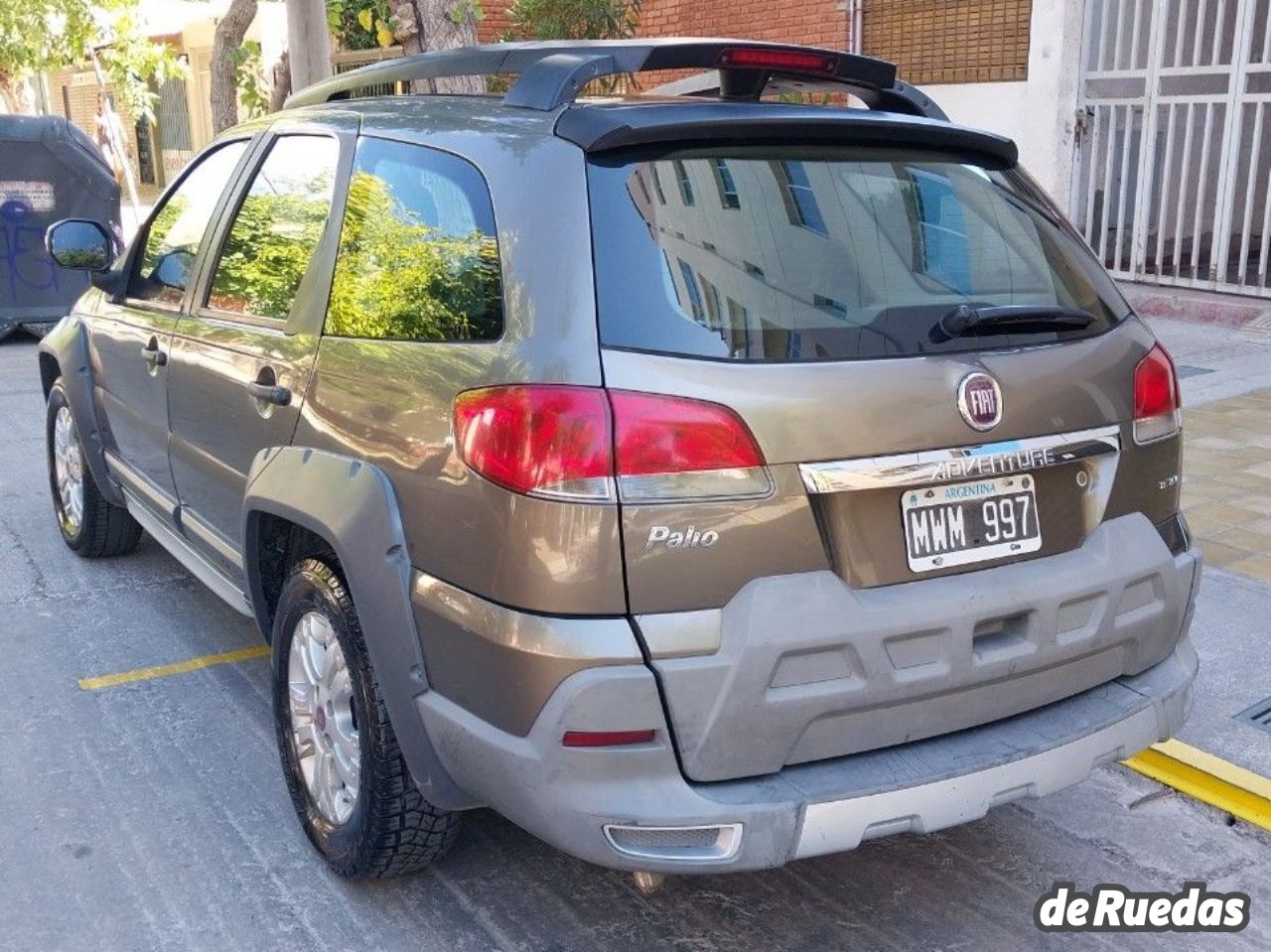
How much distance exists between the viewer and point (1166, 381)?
304 cm

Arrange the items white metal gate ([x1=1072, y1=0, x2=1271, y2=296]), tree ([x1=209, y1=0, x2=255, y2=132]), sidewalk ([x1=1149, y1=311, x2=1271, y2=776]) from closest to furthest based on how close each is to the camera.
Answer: sidewalk ([x1=1149, y1=311, x2=1271, y2=776]) → white metal gate ([x1=1072, y1=0, x2=1271, y2=296]) → tree ([x1=209, y1=0, x2=255, y2=132])

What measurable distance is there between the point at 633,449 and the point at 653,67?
1014 mm

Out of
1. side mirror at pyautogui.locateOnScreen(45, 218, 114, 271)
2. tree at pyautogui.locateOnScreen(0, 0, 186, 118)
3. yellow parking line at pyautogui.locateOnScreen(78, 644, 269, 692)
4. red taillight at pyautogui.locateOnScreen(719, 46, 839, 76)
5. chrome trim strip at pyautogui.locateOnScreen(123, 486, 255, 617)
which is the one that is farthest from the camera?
tree at pyautogui.locateOnScreen(0, 0, 186, 118)

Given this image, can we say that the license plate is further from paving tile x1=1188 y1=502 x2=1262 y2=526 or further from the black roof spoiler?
paving tile x1=1188 y1=502 x2=1262 y2=526

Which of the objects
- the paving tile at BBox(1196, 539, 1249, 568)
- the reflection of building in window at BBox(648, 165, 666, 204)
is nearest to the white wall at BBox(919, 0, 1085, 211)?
the paving tile at BBox(1196, 539, 1249, 568)

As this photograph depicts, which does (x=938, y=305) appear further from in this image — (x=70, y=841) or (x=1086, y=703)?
(x=70, y=841)

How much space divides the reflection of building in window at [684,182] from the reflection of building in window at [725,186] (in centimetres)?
6

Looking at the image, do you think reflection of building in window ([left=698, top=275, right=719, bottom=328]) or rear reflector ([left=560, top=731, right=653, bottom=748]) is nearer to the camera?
rear reflector ([left=560, top=731, right=653, bottom=748])

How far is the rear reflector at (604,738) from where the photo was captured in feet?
7.81

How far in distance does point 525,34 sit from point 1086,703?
1000 centimetres

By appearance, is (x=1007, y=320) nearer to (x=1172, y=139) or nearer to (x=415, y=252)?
(x=415, y=252)

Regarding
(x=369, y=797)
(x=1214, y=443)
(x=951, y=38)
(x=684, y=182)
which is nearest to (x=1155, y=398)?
(x=684, y=182)

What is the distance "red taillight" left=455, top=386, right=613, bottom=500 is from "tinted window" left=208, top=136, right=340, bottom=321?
3.70 feet

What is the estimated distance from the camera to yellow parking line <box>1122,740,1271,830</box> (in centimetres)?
349
